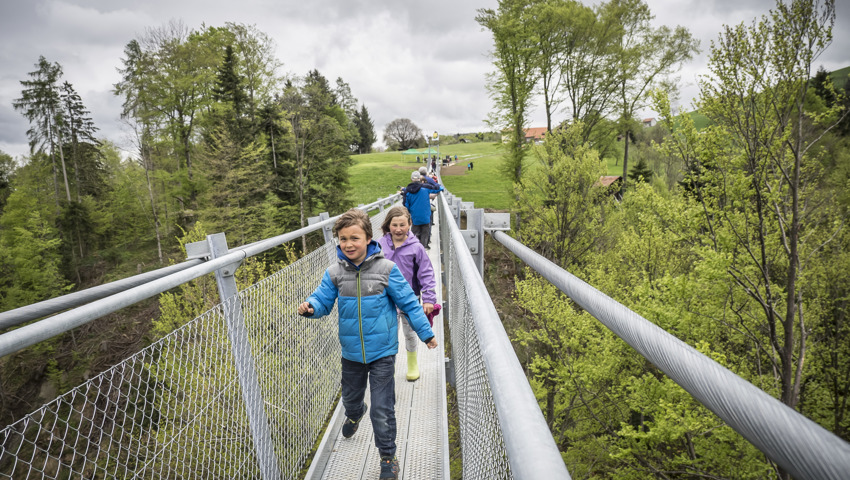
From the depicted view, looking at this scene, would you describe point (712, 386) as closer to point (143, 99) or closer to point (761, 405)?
point (761, 405)

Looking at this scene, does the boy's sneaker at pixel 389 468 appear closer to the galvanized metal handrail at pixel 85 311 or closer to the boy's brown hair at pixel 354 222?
the boy's brown hair at pixel 354 222

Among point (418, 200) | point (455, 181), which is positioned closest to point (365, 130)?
point (455, 181)

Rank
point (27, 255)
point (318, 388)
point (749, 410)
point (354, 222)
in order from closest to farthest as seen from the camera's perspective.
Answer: point (749, 410)
point (354, 222)
point (318, 388)
point (27, 255)

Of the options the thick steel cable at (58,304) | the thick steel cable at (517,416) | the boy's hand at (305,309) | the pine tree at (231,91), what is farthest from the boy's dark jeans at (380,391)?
the pine tree at (231,91)

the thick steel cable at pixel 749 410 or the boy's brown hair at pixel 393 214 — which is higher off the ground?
the boy's brown hair at pixel 393 214

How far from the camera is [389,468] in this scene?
2625 mm

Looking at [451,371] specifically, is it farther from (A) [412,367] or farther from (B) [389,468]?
(B) [389,468]

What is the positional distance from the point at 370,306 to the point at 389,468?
1.11 meters

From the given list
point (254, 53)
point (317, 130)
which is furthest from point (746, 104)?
point (254, 53)

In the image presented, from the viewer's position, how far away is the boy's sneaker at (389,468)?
2.61 m

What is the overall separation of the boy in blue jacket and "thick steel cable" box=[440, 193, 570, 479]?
5.41 ft

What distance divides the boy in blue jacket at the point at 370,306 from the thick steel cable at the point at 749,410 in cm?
184

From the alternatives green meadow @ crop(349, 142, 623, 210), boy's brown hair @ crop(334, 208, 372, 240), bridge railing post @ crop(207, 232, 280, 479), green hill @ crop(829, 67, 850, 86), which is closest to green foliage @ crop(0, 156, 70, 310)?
green meadow @ crop(349, 142, 623, 210)

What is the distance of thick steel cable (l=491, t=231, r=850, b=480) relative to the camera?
46 cm
